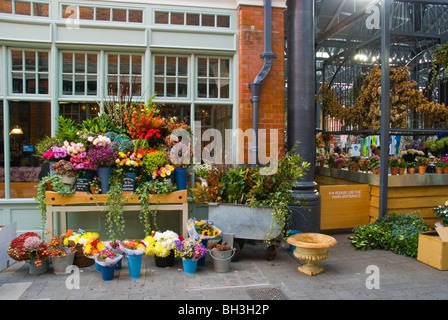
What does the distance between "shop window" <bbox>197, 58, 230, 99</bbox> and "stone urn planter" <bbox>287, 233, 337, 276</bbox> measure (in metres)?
3.20

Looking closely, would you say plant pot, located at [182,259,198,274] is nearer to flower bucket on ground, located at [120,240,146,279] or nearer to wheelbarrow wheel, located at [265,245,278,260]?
flower bucket on ground, located at [120,240,146,279]

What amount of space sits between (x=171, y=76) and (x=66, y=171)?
2.61 meters

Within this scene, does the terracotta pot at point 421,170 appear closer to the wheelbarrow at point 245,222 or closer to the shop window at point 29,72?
the wheelbarrow at point 245,222

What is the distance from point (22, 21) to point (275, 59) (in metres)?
4.51

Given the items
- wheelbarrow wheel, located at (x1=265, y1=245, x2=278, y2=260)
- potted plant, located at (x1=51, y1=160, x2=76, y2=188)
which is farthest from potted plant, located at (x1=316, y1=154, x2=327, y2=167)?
potted plant, located at (x1=51, y1=160, x2=76, y2=188)

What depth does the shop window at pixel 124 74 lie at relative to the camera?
6742 mm

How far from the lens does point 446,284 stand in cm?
494

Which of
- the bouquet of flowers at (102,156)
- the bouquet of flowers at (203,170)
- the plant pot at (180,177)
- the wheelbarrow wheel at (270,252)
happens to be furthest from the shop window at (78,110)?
the wheelbarrow wheel at (270,252)

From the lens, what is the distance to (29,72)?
21.3 ft

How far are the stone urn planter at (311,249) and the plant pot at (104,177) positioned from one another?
9.41 feet

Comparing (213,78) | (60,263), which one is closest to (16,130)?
(60,263)

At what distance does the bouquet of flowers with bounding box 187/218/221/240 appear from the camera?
18.2ft

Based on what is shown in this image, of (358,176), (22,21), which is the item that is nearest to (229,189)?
(358,176)

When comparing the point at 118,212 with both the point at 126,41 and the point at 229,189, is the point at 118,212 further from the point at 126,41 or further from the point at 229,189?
the point at 126,41
